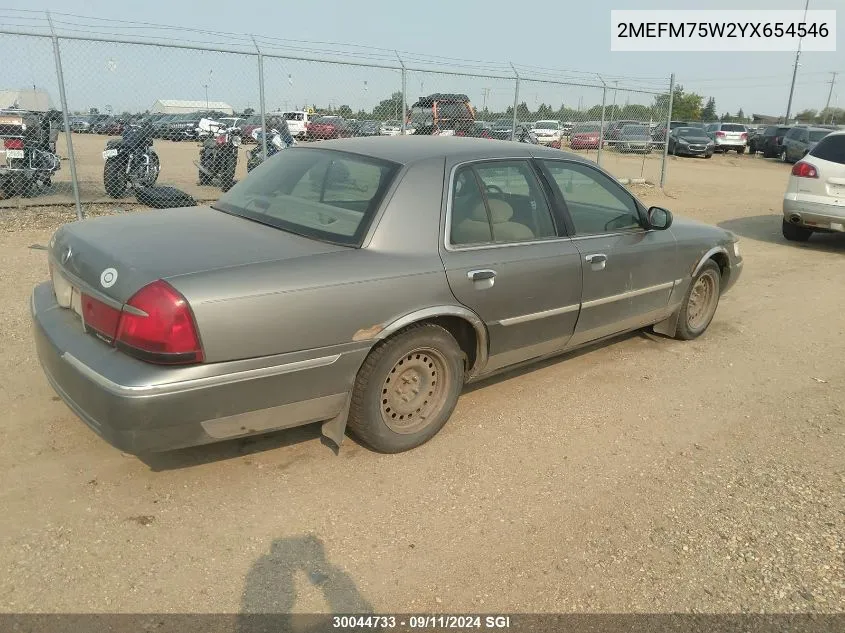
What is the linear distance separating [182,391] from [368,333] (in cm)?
87

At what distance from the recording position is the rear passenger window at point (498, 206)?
3.63 m

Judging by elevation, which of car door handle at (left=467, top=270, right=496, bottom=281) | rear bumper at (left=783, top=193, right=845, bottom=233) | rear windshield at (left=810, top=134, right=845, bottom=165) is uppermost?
rear windshield at (left=810, top=134, right=845, bottom=165)

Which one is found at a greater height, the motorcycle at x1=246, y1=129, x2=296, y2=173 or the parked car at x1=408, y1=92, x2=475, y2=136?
the parked car at x1=408, y1=92, x2=475, y2=136

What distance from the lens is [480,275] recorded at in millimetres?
3564

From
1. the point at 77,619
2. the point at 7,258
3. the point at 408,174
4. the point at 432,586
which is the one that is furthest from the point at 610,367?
the point at 7,258

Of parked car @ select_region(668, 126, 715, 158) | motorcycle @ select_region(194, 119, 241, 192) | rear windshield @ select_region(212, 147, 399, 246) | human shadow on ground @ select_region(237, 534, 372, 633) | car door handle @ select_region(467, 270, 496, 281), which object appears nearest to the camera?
human shadow on ground @ select_region(237, 534, 372, 633)

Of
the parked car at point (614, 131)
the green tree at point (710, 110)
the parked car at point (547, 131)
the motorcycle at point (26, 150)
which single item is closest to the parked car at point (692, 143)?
the parked car at point (614, 131)

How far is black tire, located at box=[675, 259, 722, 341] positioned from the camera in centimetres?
529

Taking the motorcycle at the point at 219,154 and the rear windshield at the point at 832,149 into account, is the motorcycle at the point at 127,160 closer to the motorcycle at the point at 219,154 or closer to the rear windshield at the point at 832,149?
the motorcycle at the point at 219,154

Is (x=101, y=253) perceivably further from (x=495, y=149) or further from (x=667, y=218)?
(x=667, y=218)

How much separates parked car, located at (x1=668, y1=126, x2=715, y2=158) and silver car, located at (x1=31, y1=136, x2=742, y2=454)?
27.0 metres

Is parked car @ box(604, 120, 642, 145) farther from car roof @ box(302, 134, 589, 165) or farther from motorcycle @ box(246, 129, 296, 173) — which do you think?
car roof @ box(302, 134, 589, 165)

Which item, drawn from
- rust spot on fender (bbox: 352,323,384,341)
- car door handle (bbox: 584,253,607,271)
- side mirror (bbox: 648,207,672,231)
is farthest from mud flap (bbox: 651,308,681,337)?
rust spot on fender (bbox: 352,323,384,341)

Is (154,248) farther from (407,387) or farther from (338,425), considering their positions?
(407,387)
